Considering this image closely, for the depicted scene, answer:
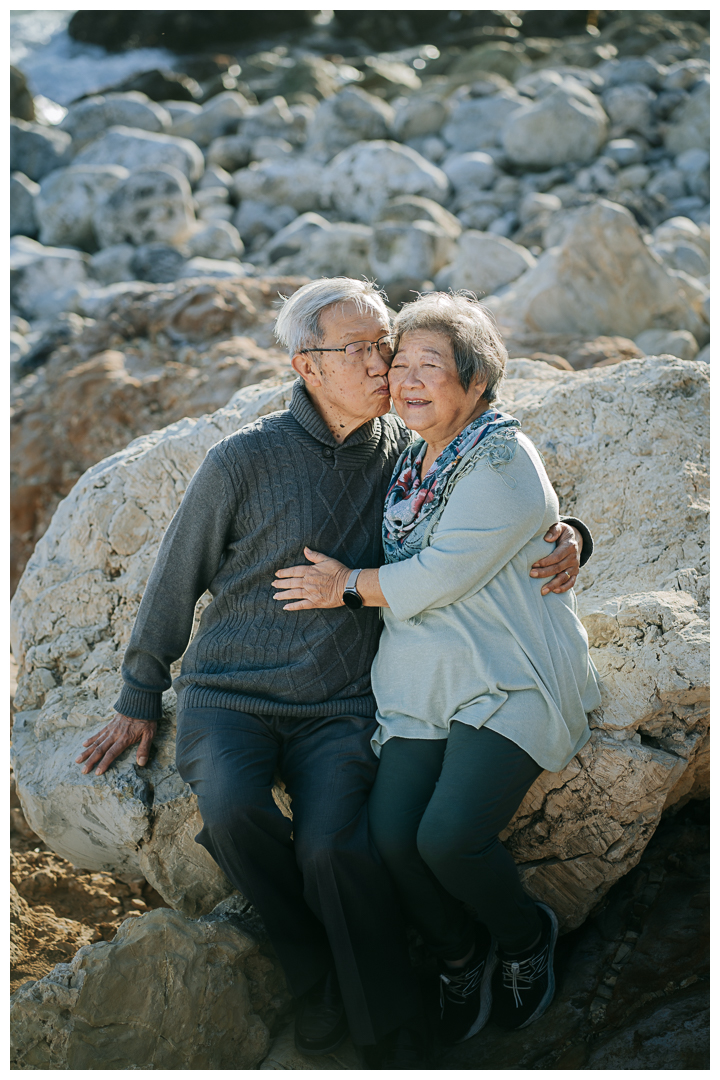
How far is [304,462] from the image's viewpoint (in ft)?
8.78

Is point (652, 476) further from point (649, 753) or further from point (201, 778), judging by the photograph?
point (201, 778)

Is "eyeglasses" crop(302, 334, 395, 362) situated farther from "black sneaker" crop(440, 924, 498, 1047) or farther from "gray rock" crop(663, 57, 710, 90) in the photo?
"gray rock" crop(663, 57, 710, 90)

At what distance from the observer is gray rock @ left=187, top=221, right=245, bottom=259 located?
1042cm

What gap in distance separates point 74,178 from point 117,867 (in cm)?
1129

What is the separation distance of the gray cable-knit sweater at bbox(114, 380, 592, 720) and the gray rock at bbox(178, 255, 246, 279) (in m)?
6.81

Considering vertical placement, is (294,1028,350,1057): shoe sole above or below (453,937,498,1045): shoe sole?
below

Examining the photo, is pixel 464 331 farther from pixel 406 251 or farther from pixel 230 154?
pixel 230 154

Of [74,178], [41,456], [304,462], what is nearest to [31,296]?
[74,178]

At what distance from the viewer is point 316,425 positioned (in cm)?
270

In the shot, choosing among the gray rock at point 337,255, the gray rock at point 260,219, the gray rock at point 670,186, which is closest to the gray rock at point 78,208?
the gray rock at point 260,219

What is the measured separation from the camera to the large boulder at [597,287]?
626 centimetres

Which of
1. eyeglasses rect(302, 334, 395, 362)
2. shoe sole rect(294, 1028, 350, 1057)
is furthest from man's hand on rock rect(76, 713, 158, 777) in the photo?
eyeglasses rect(302, 334, 395, 362)

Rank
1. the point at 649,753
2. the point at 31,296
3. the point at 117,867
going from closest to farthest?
the point at 649,753, the point at 117,867, the point at 31,296

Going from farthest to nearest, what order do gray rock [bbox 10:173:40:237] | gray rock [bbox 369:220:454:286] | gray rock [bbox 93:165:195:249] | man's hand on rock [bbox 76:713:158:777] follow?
gray rock [bbox 10:173:40:237] < gray rock [bbox 93:165:195:249] < gray rock [bbox 369:220:454:286] < man's hand on rock [bbox 76:713:158:777]
